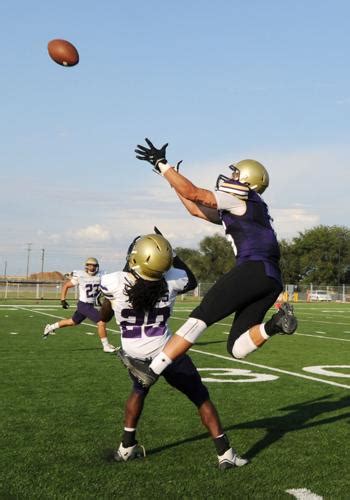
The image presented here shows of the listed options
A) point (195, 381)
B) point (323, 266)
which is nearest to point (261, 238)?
point (195, 381)

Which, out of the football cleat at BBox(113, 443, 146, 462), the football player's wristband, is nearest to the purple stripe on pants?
the football cleat at BBox(113, 443, 146, 462)

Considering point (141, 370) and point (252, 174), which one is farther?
point (252, 174)

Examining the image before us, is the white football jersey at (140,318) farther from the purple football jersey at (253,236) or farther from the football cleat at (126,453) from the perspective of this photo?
the football cleat at (126,453)

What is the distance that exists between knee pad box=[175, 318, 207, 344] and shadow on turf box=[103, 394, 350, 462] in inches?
40.1

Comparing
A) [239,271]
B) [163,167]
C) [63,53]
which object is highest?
[63,53]

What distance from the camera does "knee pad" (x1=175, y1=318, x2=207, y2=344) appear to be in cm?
415

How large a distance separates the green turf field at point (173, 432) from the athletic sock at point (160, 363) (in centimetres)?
67

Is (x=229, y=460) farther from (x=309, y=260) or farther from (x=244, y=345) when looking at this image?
(x=309, y=260)

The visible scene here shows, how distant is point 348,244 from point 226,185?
8688 centimetres

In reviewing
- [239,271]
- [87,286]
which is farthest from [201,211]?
[87,286]

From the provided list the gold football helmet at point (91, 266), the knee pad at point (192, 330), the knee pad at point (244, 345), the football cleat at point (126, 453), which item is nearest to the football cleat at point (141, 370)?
the knee pad at point (192, 330)

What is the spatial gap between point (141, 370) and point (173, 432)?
1.30 metres

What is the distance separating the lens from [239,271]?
4375mm

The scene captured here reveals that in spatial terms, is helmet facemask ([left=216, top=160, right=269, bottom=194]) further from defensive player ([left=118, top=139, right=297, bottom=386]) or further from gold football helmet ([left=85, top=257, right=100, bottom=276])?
gold football helmet ([left=85, top=257, right=100, bottom=276])
